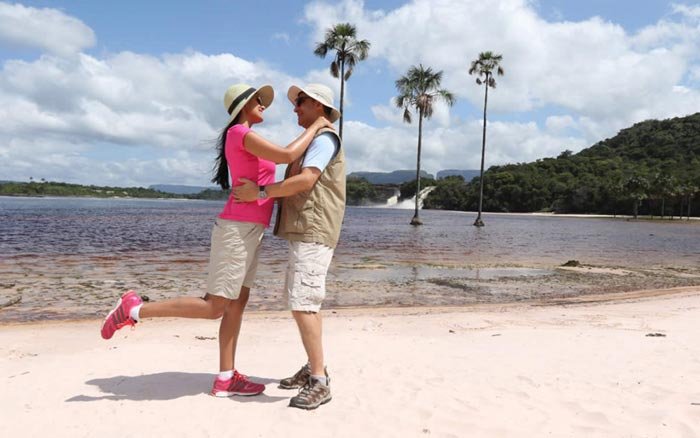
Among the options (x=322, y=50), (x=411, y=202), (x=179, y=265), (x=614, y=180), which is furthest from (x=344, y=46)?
(x=411, y=202)

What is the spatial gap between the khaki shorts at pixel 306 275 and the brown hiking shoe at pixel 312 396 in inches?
21.9

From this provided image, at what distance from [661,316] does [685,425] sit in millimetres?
5036

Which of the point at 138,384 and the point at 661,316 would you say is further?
the point at 661,316

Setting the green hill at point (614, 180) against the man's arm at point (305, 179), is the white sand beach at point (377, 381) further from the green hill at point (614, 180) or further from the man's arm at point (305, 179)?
the green hill at point (614, 180)

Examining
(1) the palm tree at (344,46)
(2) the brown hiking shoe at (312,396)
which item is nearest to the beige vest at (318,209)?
(2) the brown hiking shoe at (312,396)

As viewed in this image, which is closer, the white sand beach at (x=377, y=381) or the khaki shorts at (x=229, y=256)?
the white sand beach at (x=377, y=381)

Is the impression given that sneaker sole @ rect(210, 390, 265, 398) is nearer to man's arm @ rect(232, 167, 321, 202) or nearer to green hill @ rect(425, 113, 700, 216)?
man's arm @ rect(232, 167, 321, 202)

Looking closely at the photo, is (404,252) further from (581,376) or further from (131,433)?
(131,433)

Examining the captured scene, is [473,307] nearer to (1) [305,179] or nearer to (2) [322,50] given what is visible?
(1) [305,179]

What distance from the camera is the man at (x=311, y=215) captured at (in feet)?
10.6

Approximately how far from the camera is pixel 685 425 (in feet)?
10.5

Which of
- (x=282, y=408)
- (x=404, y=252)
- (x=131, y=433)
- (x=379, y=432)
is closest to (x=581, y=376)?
(x=379, y=432)

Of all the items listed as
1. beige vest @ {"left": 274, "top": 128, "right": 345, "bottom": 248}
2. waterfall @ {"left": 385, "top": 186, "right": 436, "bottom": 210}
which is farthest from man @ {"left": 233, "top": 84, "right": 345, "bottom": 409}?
waterfall @ {"left": 385, "top": 186, "right": 436, "bottom": 210}

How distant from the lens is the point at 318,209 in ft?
10.9
